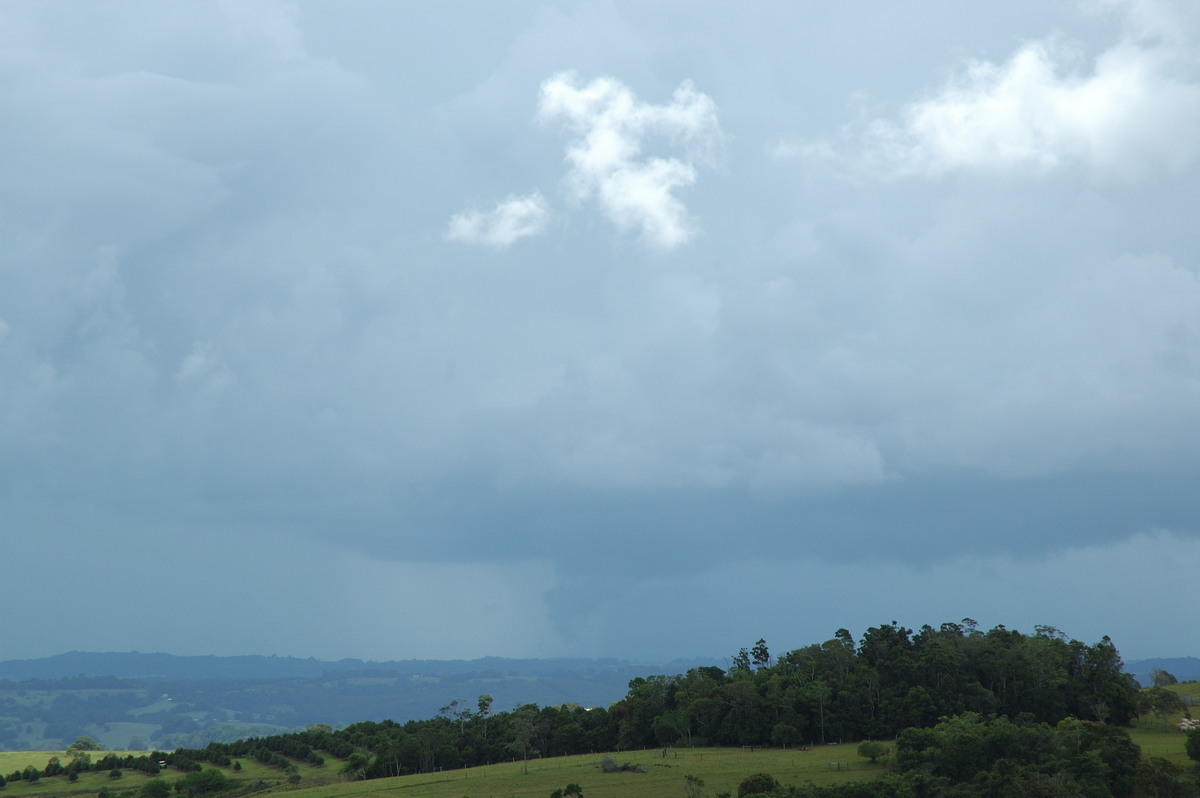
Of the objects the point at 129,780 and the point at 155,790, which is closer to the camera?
the point at 155,790

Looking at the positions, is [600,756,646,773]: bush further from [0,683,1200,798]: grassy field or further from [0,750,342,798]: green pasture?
[0,750,342,798]: green pasture

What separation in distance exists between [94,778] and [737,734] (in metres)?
100

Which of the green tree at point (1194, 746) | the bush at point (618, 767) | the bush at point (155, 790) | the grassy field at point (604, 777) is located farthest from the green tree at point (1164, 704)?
the bush at point (155, 790)

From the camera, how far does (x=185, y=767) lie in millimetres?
143250

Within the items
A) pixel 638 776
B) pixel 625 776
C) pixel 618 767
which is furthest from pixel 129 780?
pixel 638 776

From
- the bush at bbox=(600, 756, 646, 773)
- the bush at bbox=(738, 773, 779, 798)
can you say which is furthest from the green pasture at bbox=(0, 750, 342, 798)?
the bush at bbox=(738, 773, 779, 798)

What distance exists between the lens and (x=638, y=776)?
104 meters

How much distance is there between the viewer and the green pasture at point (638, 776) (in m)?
98.0

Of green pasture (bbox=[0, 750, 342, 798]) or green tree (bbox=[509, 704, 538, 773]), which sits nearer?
green tree (bbox=[509, 704, 538, 773])

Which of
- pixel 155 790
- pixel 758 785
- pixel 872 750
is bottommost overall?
pixel 155 790

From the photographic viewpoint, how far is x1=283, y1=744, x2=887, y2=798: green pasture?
9800cm

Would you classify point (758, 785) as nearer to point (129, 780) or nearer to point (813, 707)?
point (813, 707)

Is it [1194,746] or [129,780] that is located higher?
[1194,746]

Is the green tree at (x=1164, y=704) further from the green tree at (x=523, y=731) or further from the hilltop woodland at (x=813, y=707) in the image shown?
the green tree at (x=523, y=731)
